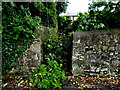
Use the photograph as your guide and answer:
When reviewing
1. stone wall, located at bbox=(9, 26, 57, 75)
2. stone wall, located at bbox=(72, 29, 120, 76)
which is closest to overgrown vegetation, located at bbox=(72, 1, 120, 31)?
stone wall, located at bbox=(72, 29, 120, 76)

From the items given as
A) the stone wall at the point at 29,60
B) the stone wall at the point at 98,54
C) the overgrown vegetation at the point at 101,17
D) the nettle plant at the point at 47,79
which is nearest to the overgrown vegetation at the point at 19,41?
the nettle plant at the point at 47,79

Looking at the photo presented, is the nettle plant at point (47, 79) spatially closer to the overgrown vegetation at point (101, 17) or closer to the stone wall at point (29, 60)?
the stone wall at point (29, 60)

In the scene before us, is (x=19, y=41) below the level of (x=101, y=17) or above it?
below

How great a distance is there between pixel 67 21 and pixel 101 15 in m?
2.99

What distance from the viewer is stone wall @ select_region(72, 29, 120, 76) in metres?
2.69

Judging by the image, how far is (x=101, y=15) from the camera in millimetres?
2908

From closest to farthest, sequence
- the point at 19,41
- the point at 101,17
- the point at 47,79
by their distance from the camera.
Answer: the point at 47,79, the point at 19,41, the point at 101,17

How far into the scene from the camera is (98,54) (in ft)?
8.91

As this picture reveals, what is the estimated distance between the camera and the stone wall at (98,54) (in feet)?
8.83

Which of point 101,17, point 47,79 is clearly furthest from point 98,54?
point 47,79

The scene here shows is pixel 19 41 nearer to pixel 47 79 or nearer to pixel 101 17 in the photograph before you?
pixel 47 79

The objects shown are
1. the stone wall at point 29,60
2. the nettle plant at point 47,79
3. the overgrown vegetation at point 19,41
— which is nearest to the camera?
the nettle plant at point 47,79

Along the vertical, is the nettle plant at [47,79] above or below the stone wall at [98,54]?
below

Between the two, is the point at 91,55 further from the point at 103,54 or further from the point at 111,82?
the point at 111,82
